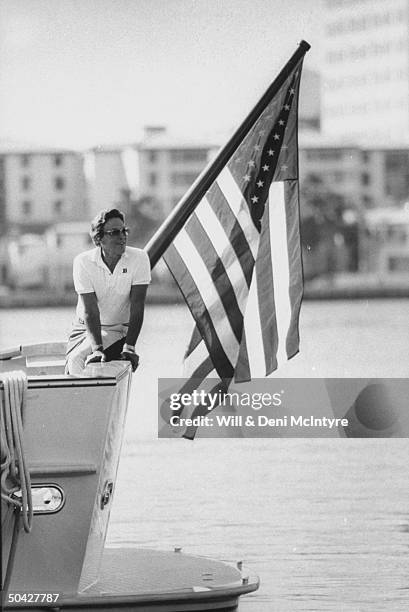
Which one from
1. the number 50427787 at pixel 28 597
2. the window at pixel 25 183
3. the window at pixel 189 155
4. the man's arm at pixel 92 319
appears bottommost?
the number 50427787 at pixel 28 597

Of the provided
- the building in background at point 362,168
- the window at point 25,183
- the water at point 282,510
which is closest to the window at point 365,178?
the building in background at point 362,168

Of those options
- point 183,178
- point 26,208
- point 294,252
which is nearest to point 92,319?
point 294,252

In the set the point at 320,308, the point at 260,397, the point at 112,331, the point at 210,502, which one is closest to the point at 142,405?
the point at 210,502

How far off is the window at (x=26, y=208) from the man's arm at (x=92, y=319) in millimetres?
6767

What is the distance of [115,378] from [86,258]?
1.49 feet

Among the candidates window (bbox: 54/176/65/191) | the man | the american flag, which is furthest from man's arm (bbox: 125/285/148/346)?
window (bbox: 54/176/65/191)

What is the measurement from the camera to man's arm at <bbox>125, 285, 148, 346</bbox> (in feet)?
13.9

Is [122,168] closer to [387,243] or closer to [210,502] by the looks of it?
[210,502]

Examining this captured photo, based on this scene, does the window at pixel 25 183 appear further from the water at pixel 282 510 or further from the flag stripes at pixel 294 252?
the flag stripes at pixel 294 252

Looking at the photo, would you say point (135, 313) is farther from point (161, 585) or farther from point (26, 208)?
point (26, 208)

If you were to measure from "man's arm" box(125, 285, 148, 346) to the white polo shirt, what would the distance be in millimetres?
19

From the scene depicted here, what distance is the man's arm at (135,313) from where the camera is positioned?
4.25m

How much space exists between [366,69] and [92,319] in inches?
160

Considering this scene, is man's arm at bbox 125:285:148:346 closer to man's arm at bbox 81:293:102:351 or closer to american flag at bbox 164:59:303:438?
man's arm at bbox 81:293:102:351
